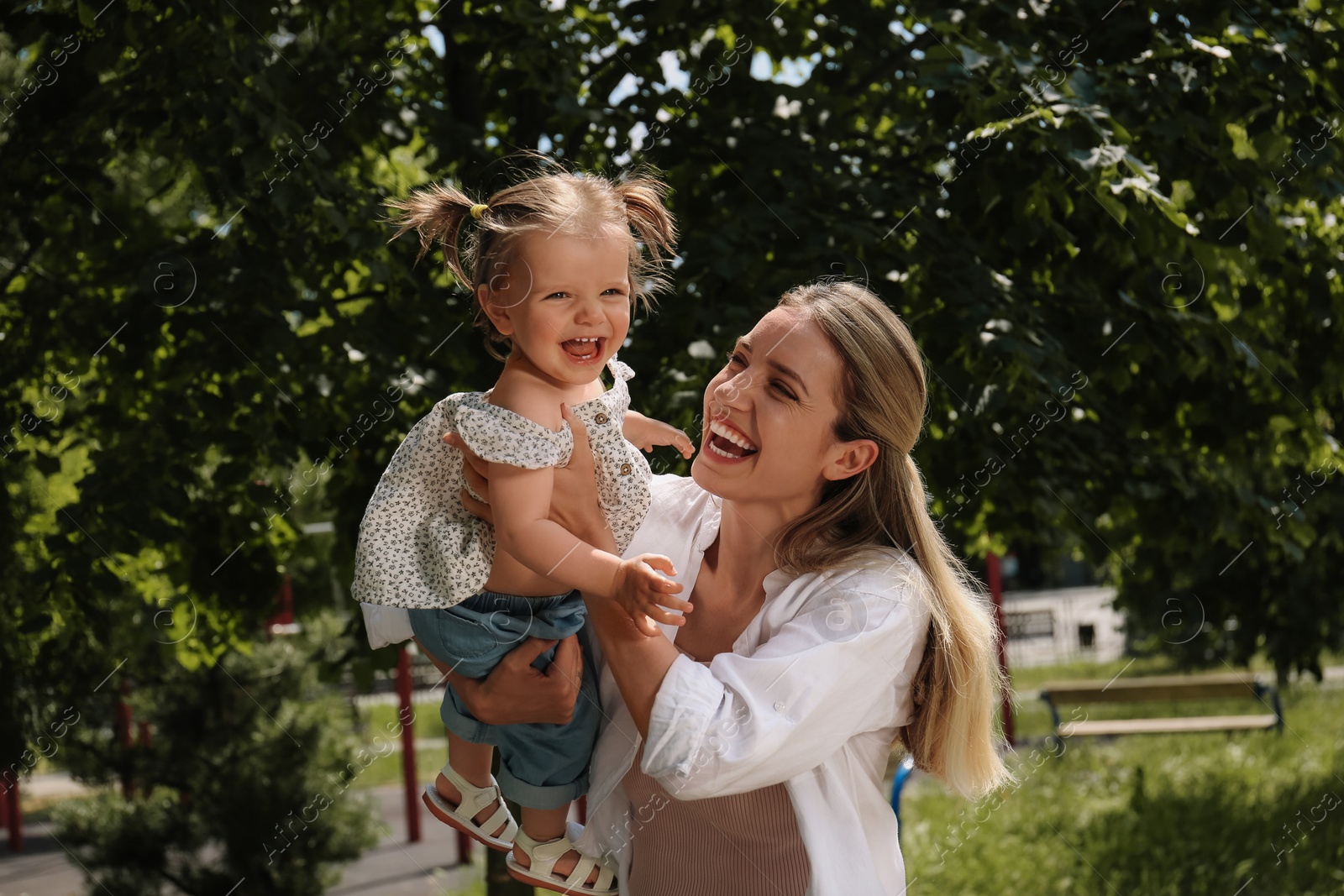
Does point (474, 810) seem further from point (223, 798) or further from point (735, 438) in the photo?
point (223, 798)

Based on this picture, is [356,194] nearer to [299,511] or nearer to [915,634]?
[915,634]

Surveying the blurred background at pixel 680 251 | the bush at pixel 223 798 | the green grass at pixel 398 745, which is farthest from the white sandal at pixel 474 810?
the green grass at pixel 398 745

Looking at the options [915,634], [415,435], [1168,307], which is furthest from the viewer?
[1168,307]

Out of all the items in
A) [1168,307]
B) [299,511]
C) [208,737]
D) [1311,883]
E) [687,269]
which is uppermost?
[687,269]

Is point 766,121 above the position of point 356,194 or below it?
below

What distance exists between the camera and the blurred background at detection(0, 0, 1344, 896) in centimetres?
384

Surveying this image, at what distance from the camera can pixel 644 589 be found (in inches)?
73.7

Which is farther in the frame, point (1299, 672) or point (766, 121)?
point (1299, 672)

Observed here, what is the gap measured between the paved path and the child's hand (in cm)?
682

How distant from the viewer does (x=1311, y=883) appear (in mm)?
6562

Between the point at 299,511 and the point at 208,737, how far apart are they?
5.26 feet

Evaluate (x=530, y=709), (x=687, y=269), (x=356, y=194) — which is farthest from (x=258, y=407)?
(x=530, y=709)

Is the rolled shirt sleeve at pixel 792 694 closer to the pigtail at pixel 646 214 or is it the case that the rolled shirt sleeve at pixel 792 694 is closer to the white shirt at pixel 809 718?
the white shirt at pixel 809 718

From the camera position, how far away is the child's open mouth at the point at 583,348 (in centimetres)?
210
